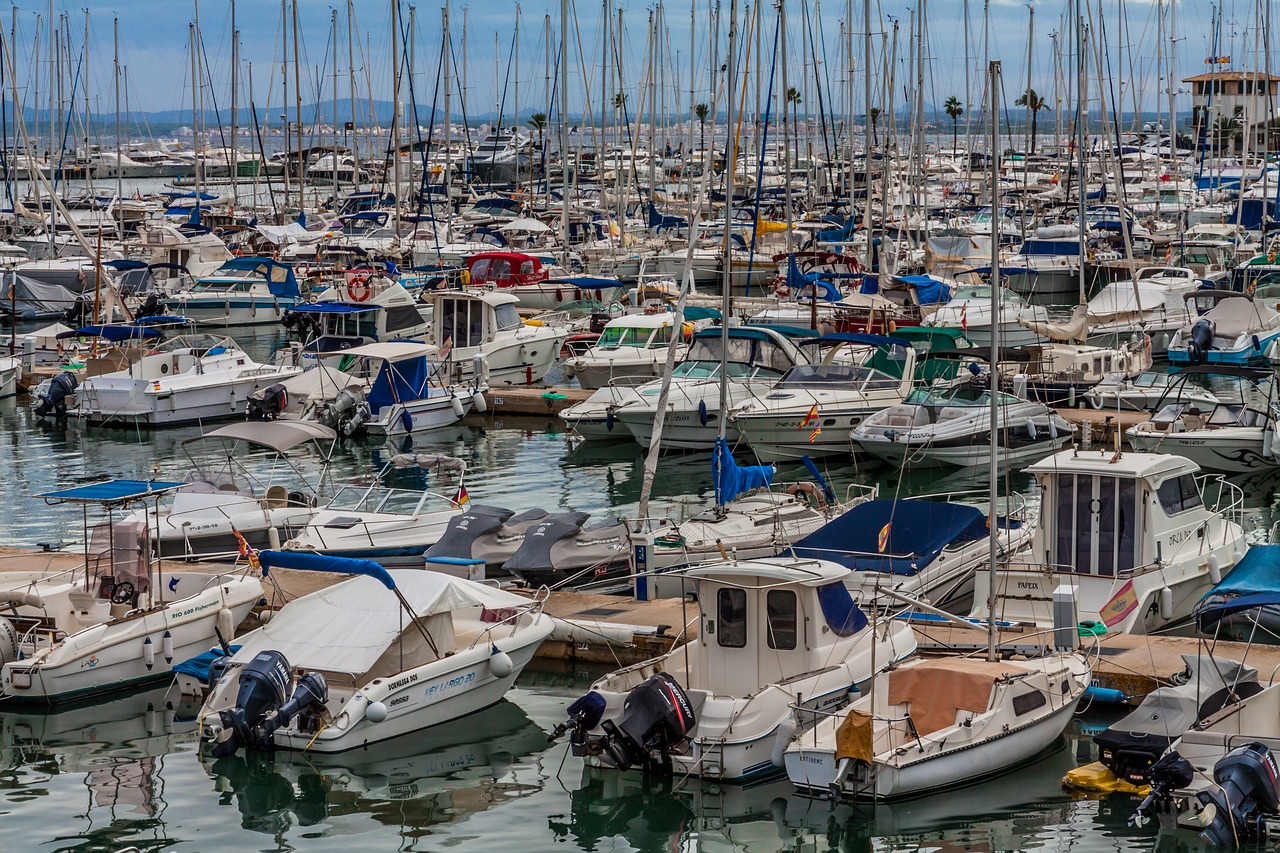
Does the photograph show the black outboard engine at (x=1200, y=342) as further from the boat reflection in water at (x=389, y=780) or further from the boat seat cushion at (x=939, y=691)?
the boat reflection in water at (x=389, y=780)

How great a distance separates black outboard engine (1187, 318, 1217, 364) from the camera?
39875 mm

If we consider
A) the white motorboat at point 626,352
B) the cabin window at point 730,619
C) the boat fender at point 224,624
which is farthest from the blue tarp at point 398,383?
the cabin window at point 730,619

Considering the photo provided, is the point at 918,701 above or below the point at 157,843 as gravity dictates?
above

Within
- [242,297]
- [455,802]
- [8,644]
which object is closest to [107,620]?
[8,644]

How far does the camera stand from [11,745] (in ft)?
59.9

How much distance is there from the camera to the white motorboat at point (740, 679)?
1602 centimetres

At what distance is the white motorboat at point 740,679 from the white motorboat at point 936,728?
452 millimetres

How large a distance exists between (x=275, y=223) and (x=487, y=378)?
1378 inches

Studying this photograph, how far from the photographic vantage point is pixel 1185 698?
16.1m

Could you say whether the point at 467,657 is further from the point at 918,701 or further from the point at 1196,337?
the point at 1196,337

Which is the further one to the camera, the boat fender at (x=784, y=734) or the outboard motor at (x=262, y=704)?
the outboard motor at (x=262, y=704)

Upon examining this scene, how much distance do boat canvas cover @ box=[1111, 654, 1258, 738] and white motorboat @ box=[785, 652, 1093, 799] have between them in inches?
30.1

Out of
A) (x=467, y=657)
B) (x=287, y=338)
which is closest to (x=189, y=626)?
(x=467, y=657)

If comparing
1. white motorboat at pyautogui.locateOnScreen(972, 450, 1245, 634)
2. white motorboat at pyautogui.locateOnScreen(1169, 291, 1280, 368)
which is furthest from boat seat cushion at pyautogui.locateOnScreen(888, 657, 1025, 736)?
white motorboat at pyautogui.locateOnScreen(1169, 291, 1280, 368)
